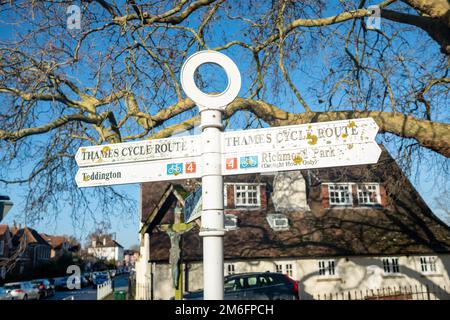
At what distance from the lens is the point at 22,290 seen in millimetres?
29312

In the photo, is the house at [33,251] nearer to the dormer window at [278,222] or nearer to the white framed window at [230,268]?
the white framed window at [230,268]

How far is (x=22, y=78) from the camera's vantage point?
7.13m

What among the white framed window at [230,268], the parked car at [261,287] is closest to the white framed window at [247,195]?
the white framed window at [230,268]

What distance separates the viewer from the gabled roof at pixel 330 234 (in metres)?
19.2

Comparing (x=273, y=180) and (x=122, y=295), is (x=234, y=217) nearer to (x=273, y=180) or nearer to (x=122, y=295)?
(x=273, y=180)

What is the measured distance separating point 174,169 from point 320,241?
18.5 metres

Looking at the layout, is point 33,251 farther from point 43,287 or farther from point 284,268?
point 284,268

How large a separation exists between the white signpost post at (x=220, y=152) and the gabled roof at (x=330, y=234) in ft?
53.0

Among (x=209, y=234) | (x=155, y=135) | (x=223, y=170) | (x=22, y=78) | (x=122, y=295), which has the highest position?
(x=22, y=78)

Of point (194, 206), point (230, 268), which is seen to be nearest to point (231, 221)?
point (230, 268)

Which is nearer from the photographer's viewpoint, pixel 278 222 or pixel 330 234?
pixel 330 234
